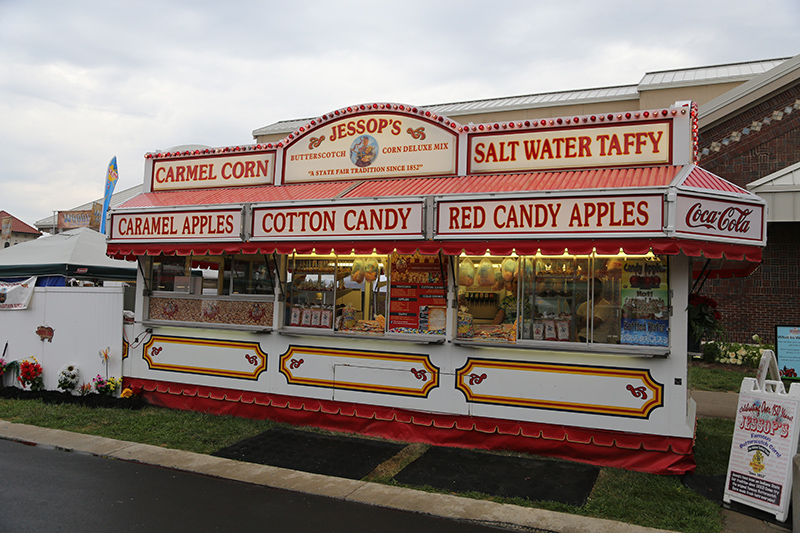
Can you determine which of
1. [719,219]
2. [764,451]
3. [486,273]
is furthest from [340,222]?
[764,451]

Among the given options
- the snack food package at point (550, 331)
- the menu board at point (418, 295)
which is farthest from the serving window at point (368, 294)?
the snack food package at point (550, 331)

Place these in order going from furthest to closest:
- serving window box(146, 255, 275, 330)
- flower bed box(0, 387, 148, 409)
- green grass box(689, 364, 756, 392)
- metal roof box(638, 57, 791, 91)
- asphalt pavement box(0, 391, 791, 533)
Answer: metal roof box(638, 57, 791, 91)
green grass box(689, 364, 756, 392)
flower bed box(0, 387, 148, 409)
serving window box(146, 255, 275, 330)
asphalt pavement box(0, 391, 791, 533)

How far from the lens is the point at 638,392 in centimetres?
703

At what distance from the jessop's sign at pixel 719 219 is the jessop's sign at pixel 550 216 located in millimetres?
253

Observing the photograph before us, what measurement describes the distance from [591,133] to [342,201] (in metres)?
3.58

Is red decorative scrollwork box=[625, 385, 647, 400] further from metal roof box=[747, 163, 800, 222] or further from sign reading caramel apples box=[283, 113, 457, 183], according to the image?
metal roof box=[747, 163, 800, 222]

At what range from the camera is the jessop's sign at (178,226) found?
893 cm

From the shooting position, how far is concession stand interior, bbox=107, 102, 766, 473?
697 cm

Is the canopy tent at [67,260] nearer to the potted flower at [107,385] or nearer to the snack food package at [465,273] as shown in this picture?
the potted flower at [107,385]

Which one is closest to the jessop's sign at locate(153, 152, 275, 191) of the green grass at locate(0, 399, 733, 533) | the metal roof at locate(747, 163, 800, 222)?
the green grass at locate(0, 399, 733, 533)

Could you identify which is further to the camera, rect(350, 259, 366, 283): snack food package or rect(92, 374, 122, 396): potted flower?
rect(92, 374, 122, 396): potted flower

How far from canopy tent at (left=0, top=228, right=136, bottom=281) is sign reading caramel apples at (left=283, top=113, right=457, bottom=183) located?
6.88 m

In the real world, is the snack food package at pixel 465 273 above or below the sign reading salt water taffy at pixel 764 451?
above

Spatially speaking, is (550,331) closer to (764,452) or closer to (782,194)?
(764,452)
